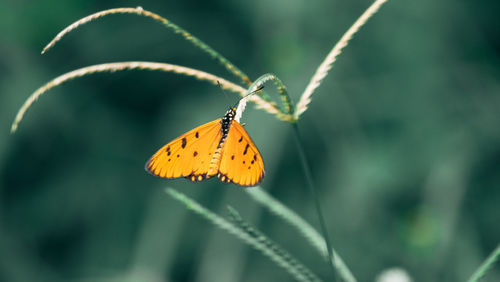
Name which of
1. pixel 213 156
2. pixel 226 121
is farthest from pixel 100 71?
pixel 226 121

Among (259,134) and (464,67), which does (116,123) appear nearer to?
(259,134)

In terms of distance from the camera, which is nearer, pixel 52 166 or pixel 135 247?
pixel 135 247

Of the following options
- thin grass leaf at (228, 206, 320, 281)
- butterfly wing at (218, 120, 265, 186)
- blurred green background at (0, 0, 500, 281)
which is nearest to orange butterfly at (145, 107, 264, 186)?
butterfly wing at (218, 120, 265, 186)

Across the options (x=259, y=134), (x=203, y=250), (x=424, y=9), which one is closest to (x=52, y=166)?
(x=203, y=250)

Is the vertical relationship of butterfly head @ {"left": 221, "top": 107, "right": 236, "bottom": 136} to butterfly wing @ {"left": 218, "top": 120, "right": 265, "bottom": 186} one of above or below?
above

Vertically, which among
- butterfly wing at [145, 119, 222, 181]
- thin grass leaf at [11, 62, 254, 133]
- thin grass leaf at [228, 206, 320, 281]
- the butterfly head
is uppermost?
thin grass leaf at [11, 62, 254, 133]

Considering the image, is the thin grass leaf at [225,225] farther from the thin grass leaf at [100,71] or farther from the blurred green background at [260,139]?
the blurred green background at [260,139]

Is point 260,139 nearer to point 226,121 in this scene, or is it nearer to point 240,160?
point 226,121

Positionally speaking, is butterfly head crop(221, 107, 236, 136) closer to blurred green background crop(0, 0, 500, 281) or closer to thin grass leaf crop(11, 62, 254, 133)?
thin grass leaf crop(11, 62, 254, 133)
